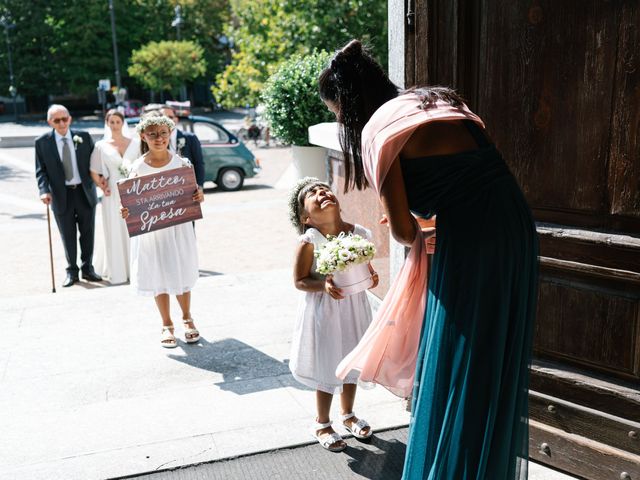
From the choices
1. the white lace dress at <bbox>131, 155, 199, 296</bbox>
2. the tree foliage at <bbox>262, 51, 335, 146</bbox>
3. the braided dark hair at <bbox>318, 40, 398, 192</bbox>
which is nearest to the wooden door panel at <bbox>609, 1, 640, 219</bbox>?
the braided dark hair at <bbox>318, 40, 398, 192</bbox>

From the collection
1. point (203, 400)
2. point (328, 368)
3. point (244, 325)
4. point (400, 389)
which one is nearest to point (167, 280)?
point (244, 325)

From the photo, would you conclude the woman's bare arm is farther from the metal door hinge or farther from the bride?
the bride

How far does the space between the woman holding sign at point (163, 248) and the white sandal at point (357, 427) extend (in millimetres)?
2078

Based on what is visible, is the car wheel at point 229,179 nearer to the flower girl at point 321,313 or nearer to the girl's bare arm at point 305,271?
the flower girl at point 321,313

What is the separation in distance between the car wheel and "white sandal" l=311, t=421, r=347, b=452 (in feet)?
45.2

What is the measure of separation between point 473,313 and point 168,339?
3.61 m

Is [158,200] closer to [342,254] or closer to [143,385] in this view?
[143,385]

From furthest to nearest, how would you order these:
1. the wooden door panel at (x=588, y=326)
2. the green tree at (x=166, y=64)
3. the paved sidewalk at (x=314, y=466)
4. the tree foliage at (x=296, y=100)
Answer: the green tree at (x=166, y=64)
the tree foliage at (x=296, y=100)
the paved sidewalk at (x=314, y=466)
the wooden door panel at (x=588, y=326)

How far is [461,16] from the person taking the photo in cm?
372

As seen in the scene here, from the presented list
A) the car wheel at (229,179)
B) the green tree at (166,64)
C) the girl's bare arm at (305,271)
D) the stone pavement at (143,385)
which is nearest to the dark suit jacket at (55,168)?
the stone pavement at (143,385)

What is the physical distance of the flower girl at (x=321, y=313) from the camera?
3721mm

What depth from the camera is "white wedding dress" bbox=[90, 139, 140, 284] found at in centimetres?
798

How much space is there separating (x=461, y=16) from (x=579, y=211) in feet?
3.94

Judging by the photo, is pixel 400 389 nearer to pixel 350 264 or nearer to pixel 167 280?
pixel 350 264
